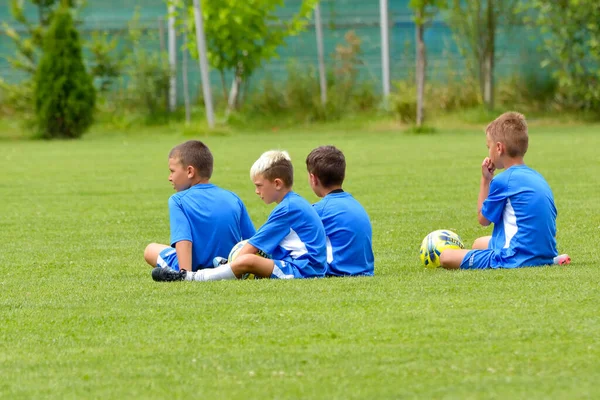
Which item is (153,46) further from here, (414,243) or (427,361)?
(427,361)

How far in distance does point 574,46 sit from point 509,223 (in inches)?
806

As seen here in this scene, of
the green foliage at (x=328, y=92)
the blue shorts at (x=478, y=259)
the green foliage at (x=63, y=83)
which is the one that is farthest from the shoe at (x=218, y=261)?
the green foliage at (x=328, y=92)

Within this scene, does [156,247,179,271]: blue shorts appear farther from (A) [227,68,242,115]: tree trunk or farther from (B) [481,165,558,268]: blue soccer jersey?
(A) [227,68,242,115]: tree trunk

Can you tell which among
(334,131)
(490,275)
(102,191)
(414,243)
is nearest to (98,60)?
(334,131)

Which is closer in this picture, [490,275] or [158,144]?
[490,275]

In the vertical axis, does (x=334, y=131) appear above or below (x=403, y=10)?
below

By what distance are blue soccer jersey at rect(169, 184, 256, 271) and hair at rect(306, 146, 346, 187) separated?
Result: 533mm

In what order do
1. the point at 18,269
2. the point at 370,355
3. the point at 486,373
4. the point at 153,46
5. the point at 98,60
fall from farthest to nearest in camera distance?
1. the point at 153,46
2. the point at 98,60
3. the point at 18,269
4. the point at 370,355
5. the point at 486,373

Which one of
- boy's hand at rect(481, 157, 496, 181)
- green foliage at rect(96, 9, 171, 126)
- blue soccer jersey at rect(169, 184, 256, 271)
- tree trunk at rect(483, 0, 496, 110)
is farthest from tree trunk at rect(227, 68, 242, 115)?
blue soccer jersey at rect(169, 184, 256, 271)

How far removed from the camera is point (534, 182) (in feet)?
21.2

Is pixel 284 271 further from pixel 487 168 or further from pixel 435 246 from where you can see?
pixel 487 168

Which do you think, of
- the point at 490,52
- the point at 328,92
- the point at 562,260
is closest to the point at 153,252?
the point at 562,260

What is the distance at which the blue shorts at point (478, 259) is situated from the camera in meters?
6.54

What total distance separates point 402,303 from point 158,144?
16781 mm
